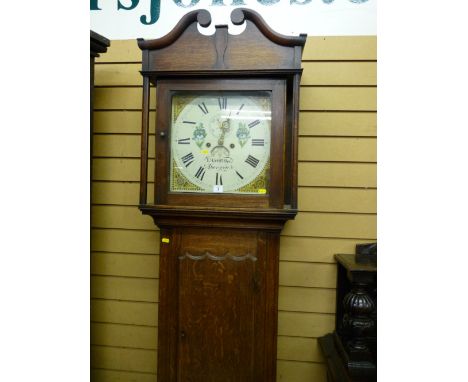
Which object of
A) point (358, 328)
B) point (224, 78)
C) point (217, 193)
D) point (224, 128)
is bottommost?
point (358, 328)

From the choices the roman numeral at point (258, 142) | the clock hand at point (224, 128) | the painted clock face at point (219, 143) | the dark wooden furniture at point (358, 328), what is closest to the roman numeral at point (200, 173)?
the painted clock face at point (219, 143)

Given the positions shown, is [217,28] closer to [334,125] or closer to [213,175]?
[213,175]

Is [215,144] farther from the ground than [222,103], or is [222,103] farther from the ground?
[222,103]

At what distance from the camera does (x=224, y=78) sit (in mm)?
1344

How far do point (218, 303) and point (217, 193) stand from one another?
1.44ft

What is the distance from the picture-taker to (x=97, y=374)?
1807 millimetres

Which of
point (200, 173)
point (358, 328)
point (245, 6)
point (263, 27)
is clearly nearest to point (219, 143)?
point (200, 173)

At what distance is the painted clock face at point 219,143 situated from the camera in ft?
4.42

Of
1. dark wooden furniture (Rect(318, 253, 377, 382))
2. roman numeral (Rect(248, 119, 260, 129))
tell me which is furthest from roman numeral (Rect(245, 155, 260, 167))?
dark wooden furniture (Rect(318, 253, 377, 382))

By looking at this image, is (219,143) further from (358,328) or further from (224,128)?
(358,328)

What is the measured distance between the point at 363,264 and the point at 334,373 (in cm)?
45

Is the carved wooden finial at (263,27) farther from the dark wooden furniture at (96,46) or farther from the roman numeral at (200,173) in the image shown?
the dark wooden furniture at (96,46)

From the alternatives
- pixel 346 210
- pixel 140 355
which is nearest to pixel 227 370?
pixel 140 355

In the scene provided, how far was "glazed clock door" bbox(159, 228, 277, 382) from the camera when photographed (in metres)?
1.36
